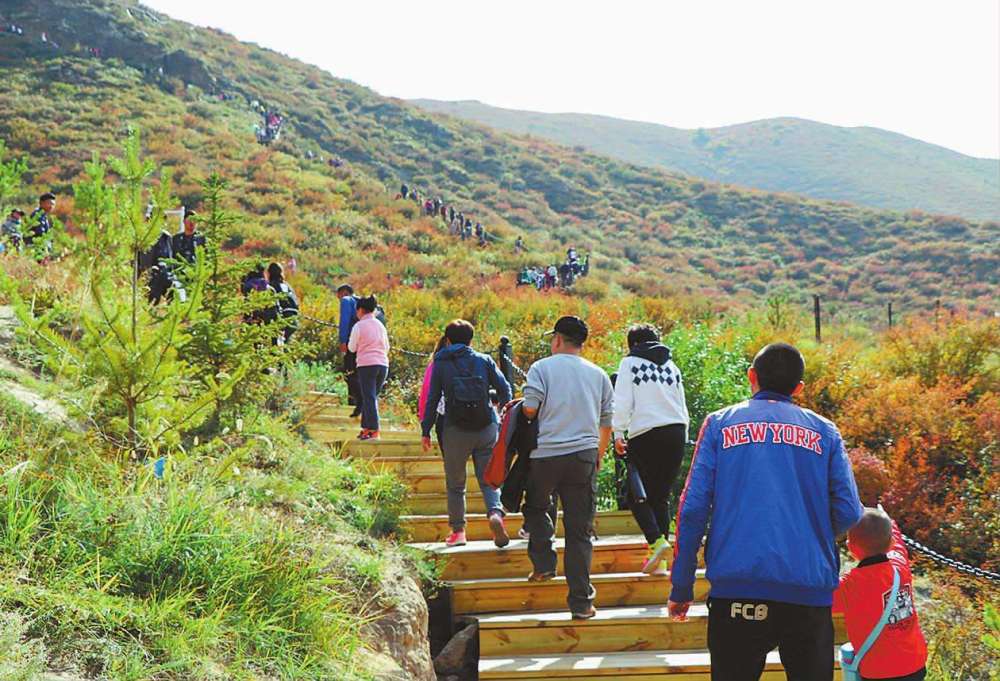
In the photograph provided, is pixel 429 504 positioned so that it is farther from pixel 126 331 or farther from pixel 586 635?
pixel 126 331

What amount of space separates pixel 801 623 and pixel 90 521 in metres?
3.21

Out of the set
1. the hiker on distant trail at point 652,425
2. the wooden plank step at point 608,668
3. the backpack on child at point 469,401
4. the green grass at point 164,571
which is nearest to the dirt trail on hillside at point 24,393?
the green grass at point 164,571

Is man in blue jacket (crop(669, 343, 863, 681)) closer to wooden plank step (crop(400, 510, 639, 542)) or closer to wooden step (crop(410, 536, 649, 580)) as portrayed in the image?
wooden step (crop(410, 536, 649, 580))

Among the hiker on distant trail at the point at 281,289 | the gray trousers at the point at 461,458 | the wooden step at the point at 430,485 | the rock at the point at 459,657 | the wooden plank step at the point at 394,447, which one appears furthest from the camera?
the hiker on distant trail at the point at 281,289

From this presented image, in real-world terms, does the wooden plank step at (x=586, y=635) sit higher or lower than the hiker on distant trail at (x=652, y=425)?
lower

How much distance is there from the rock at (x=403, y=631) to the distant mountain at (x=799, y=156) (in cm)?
9287

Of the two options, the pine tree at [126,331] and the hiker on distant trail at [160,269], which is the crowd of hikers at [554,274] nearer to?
the hiker on distant trail at [160,269]

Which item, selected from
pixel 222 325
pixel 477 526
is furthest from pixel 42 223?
pixel 477 526

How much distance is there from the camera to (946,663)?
6688 mm

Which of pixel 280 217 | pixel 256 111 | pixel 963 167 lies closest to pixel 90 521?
pixel 280 217

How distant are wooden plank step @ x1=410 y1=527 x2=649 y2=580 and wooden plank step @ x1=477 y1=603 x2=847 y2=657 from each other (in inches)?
36.3

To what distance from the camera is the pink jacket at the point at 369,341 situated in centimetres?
1005

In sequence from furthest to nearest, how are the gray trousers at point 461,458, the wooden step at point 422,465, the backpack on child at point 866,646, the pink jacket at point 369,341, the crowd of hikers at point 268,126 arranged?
the crowd of hikers at point 268,126 → the pink jacket at point 369,341 → the wooden step at point 422,465 → the gray trousers at point 461,458 → the backpack on child at point 866,646

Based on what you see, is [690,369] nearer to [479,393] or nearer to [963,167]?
[479,393]
